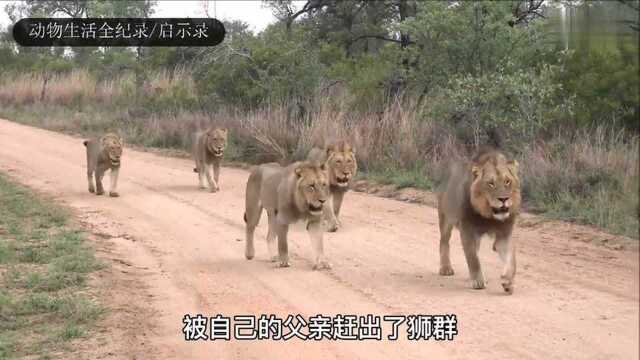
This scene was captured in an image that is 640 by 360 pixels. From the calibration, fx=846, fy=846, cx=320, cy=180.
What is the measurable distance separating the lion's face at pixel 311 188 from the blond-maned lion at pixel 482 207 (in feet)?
3.53

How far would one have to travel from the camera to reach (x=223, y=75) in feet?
73.1

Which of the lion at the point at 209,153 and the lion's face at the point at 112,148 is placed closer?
the lion's face at the point at 112,148

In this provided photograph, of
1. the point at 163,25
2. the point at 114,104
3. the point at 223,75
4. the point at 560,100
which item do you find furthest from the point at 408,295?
the point at 114,104

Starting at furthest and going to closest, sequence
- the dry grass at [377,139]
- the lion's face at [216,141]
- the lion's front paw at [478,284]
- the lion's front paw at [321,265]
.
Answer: the lion's face at [216,141]
the dry grass at [377,139]
the lion's front paw at [321,265]
the lion's front paw at [478,284]

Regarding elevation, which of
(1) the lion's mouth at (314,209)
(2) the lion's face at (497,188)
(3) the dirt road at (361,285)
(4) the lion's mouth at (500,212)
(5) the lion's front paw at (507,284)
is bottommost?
(3) the dirt road at (361,285)

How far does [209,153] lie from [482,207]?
8.85 meters

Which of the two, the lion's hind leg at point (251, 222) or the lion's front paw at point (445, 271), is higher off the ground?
the lion's hind leg at point (251, 222)

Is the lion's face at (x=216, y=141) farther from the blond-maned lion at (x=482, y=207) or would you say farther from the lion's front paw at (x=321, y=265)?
the blond-maned lion at (x=482, y=207)

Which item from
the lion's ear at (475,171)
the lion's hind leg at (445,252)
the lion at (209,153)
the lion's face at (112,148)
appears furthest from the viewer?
the lion at (209,153)

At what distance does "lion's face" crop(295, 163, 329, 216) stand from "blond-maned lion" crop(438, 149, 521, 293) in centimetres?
108

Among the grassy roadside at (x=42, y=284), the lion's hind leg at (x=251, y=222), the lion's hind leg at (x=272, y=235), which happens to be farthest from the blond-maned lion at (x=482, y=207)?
the grassy roadside at (x=42, y=284)

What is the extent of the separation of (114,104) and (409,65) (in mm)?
16133

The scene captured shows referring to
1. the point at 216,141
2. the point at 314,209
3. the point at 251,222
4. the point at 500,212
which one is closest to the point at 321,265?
the point at 314,209

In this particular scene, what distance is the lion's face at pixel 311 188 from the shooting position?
7445mm
